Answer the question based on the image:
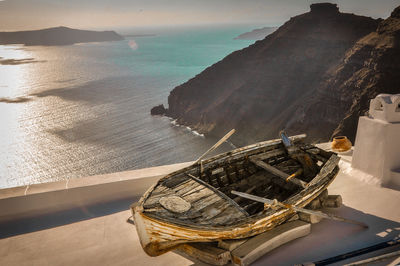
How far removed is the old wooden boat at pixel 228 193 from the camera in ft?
9.27

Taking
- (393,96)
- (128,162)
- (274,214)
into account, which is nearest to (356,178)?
(393,96)

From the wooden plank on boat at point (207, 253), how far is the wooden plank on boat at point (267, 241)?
0.32 feet

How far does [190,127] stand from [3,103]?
4357 centimetres

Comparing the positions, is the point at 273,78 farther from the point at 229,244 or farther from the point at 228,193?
the point at 229,244

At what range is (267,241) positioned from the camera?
10.8ft

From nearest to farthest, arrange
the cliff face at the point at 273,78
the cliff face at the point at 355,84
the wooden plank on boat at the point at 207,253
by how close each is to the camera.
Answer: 1. the wooden plank on boat at the point at 207,253
2. the cliff face at the point at 355,84
3. the cliff face at the point at 273,78

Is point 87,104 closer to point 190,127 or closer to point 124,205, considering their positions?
point 190,127

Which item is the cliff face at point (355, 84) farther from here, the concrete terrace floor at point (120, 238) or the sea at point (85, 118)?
the concrete terrace floor at point (120, 238)

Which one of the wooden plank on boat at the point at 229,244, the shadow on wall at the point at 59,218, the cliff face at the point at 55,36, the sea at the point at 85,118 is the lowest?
the sea at the point at 85,118

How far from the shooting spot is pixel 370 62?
37312 millimetres

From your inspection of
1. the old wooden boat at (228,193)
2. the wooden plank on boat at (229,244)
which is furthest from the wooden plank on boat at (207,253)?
the old wooden boat at (228,193)

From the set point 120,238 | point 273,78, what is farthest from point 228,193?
point 273,78

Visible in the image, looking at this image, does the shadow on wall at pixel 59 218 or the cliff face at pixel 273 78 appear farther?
the cliff face at pixel 273 78

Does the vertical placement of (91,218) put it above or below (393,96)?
below
